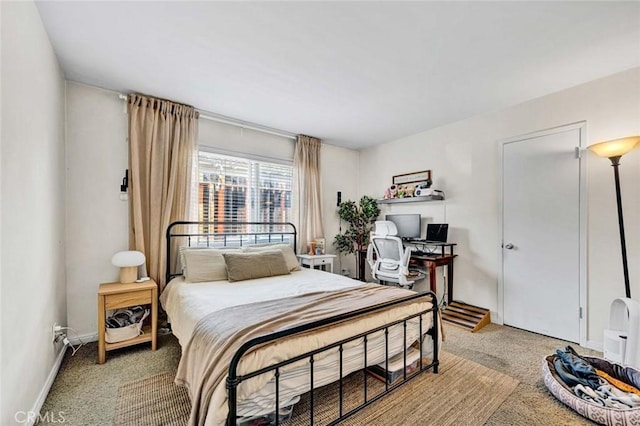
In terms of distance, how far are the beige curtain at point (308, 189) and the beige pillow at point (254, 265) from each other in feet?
3.83

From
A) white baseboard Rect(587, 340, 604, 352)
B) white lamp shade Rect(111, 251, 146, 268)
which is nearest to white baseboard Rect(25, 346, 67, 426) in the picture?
white lamp shade Rect(111, 251, 146, 268)

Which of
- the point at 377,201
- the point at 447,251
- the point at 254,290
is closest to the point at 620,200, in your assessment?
the point at 447,251

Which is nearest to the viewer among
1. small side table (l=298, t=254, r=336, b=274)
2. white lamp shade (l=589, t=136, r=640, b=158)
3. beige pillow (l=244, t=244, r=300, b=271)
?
white lamp shade (l=589, t=136, r=640, b=158)

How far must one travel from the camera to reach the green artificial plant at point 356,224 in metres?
4.77

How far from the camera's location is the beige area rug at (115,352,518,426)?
1.65 metres

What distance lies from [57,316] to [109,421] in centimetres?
120

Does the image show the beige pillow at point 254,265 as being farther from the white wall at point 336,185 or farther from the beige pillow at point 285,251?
the white wall at point 336,185

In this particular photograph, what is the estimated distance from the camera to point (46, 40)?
1981 millimetres

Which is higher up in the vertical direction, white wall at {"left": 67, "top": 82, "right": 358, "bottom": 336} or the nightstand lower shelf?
white wall at {"left": 67, "top": 82, "right": 358, "bottom": 336}

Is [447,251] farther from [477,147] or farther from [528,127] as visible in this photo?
[528,127]

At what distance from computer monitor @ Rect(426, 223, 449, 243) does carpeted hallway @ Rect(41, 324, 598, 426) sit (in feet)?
3.94

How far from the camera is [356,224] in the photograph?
4.89m

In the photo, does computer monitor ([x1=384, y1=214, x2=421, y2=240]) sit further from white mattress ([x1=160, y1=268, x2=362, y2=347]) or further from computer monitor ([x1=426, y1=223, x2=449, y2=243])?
white mattress ([x1=160, y1=268, x2=362, y2=347])

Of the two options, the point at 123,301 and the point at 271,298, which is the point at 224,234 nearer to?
the point at 123,301
